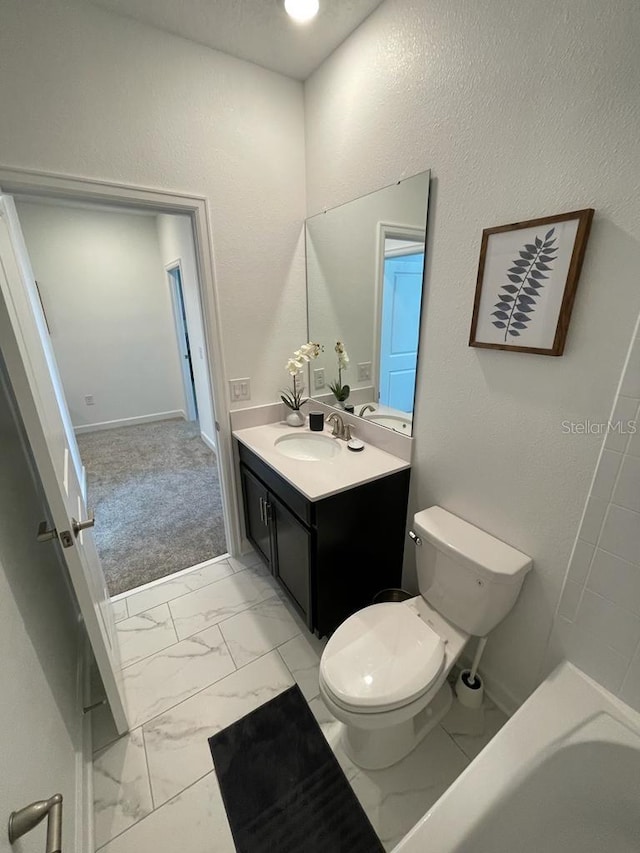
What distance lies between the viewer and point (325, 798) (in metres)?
1.16

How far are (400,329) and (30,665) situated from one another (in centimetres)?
160

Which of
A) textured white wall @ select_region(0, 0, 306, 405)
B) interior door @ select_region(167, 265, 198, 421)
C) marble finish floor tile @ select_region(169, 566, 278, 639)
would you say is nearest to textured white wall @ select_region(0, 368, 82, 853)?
marble finish floor tile @ select_region(169, 566, 278, 639)

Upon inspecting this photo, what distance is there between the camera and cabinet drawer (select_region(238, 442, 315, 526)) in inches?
55.2

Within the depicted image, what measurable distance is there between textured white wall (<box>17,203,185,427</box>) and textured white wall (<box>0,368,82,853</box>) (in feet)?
11.2

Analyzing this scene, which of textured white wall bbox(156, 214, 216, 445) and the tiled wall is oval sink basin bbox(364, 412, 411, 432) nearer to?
the tiled wall

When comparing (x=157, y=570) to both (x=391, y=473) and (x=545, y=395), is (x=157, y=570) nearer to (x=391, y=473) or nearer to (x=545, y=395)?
(x=391, y=473)

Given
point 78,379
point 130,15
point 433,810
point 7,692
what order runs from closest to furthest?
point 7,692, point 433,810, point 130,15, point 78,379

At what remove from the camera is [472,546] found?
125 cm

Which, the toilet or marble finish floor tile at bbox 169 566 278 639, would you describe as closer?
the toilet

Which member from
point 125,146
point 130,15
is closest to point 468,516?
point 125,146

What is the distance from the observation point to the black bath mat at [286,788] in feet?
3.51

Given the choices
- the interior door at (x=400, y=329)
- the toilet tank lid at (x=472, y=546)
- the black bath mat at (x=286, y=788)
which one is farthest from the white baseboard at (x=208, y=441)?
the toilet tank lid at (x=472, y=546)

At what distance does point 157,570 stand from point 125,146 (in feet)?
7.04

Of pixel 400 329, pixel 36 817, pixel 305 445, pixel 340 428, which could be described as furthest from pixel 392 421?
pixel 36 817
